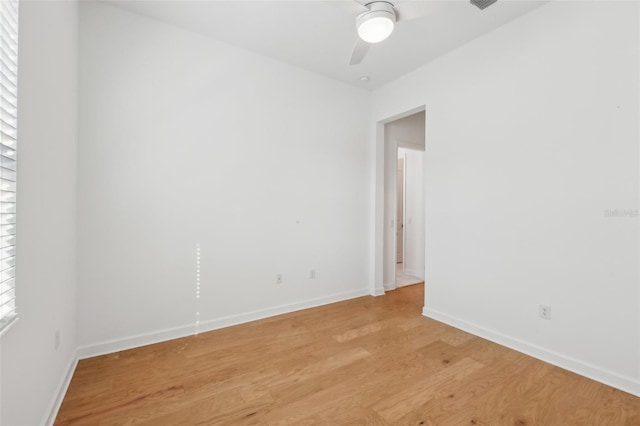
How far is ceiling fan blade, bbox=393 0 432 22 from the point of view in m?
1.80

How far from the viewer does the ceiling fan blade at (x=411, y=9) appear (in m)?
1.80

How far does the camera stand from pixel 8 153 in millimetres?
1154

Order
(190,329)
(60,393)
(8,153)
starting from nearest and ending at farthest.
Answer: (8,153), (60,393), (190,329)

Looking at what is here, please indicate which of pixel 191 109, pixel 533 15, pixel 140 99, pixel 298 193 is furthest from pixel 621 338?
pixel 140 99

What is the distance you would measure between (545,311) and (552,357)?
35 cm

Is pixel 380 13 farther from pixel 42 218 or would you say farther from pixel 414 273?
pixel 414 273

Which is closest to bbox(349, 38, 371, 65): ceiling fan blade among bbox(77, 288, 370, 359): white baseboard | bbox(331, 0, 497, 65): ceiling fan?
bbox(331, 0, 497, 65): ceiling fan

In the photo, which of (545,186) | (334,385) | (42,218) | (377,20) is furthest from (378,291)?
(42,218)

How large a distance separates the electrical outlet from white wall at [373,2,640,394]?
0.04 m

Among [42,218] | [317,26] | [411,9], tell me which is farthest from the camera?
[317,26]

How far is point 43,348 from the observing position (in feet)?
4.95

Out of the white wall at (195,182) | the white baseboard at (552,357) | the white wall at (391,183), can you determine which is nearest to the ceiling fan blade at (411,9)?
the white wall at (195,182)

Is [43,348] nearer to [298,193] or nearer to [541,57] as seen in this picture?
[298,193]

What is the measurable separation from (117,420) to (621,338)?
328 cm
